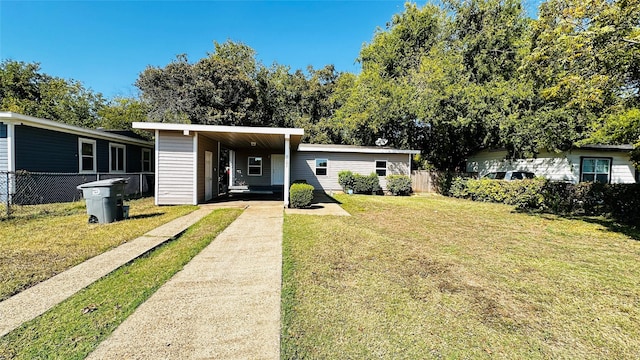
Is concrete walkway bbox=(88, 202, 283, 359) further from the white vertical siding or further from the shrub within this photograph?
the white vertical siding

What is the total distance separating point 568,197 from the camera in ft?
35.1

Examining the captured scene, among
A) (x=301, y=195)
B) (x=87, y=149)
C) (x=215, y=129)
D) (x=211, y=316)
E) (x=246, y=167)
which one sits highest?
(x=215, y=129)

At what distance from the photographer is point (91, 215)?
704 cm

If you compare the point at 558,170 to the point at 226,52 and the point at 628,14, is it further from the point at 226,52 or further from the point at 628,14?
the point at 226,52

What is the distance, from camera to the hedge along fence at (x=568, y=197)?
9.12 metres

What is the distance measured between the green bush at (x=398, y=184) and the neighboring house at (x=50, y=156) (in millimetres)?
12686

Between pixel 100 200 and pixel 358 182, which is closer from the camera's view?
pixel 100 200

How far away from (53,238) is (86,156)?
316 inches

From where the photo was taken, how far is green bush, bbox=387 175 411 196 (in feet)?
52.1

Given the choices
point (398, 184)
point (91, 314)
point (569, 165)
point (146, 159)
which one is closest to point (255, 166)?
point (146, 159)

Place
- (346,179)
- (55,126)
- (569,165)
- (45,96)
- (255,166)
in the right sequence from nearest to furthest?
(55,126) < (569,165) < (346,179) < (255,166) < (45,96)

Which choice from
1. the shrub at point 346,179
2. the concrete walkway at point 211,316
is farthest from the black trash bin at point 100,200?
the shrub at point 346,179

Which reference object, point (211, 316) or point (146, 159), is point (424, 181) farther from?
point (211, 316)

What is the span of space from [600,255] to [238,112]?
22.3 m
